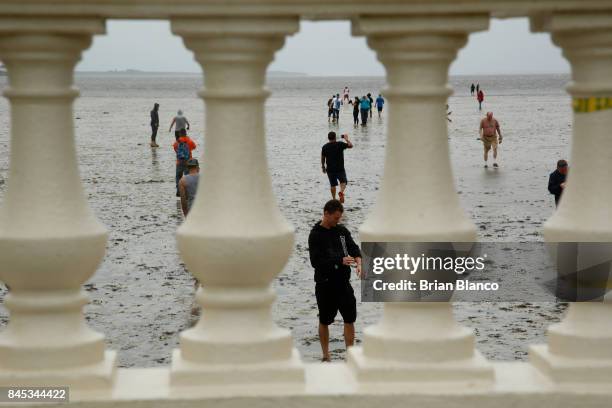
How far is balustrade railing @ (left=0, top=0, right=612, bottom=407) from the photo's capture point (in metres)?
2.51

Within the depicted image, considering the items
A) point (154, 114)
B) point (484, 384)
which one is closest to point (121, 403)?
point (484, 384)

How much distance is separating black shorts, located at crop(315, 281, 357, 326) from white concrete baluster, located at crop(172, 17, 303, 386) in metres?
7.20

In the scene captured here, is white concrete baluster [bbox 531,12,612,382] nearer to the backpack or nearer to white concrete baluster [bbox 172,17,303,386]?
white concrete baluster [bbox 172,17,303,386]

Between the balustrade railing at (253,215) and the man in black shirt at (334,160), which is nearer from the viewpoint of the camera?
the balustrade railing at (253,215)

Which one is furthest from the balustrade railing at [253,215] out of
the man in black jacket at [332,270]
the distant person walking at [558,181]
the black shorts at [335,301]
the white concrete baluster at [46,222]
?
the distant person walking at [558,181]

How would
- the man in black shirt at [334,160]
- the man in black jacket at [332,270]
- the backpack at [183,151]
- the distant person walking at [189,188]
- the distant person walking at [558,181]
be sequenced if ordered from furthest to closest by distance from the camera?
the man in black shirt at [334,160]
the backpack at [183,151]
the distant person walking at [558,181]
the distant person walking at [189,188]
the man in black jacket at [332,270]

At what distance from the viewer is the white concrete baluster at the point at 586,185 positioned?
2.57 m

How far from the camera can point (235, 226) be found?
101 inches

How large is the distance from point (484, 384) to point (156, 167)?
31546mm

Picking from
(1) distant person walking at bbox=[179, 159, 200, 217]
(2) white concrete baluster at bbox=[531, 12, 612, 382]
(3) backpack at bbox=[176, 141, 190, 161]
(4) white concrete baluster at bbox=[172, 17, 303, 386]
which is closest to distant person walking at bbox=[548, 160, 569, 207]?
(1) distant person walking at bbox=[179, 159, 200, 217]

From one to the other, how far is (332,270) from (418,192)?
7.22 meters

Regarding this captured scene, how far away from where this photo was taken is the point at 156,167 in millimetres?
33750

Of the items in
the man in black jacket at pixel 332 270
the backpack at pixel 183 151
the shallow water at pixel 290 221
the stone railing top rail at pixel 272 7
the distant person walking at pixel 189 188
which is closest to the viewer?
the stone railing top rail at pixel 272 7

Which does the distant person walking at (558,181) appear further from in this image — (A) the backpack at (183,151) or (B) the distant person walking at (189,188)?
(A) the backpack at (183,151)
